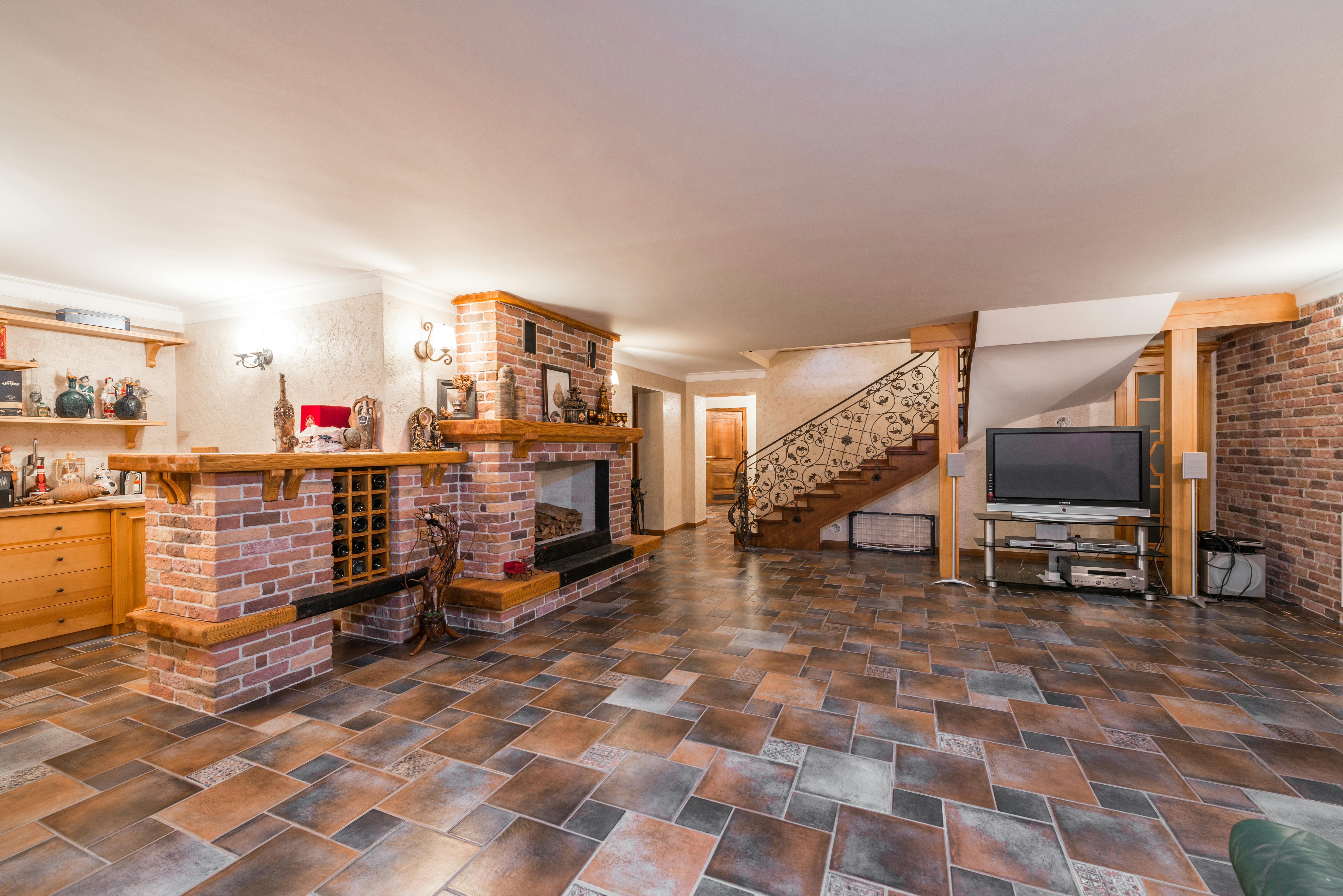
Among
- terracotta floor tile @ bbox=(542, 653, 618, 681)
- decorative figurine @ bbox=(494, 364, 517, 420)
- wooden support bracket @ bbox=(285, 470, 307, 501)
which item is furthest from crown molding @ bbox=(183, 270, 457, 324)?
terracotta floor tile @ bbox=(542, 653, 618, 681)

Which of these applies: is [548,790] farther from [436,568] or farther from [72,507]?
[72,507]

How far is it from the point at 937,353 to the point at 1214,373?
8.67ft

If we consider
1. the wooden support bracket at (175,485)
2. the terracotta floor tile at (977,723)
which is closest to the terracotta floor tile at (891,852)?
the terracotta floor tile at (977,723)

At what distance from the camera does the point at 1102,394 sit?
5930 millimetres

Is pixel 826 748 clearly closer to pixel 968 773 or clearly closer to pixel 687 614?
pixel 968 773

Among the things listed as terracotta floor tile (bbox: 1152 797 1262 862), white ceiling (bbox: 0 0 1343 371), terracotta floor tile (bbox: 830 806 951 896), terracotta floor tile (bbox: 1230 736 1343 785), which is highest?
white ceiling (bbox: 0 0 1343 371)

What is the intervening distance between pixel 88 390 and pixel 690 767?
16.6ft

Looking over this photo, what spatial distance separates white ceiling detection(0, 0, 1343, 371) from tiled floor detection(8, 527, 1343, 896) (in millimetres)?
2412

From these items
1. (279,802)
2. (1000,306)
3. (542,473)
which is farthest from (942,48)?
(542,473)

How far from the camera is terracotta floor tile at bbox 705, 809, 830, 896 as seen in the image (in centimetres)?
162

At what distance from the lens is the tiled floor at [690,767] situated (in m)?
1.69

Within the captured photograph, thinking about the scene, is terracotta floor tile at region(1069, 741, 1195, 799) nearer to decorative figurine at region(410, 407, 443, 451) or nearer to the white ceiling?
the white ceiling

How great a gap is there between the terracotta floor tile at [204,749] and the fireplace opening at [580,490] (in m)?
2.99

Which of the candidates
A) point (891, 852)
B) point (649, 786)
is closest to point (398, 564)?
point (649, 786)
